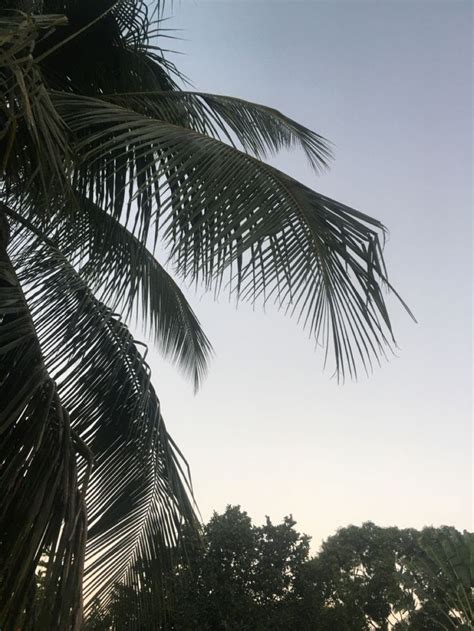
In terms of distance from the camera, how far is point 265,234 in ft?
6.95

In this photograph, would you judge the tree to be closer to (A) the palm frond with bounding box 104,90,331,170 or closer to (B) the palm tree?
(B) the palm tree

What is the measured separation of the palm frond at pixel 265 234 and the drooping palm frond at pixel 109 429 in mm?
659

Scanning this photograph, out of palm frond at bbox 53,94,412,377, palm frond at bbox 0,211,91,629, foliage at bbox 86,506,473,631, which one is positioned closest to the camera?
palm frond at bbox 0,211,91,629

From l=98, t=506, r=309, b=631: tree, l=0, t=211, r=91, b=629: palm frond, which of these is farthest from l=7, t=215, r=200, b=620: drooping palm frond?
l=98, t=506, r=309, b=631: tree

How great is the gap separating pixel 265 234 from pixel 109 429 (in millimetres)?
1434

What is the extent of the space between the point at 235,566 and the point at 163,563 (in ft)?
42.3

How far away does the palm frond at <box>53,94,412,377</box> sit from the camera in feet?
6.65

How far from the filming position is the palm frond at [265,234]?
203 cm

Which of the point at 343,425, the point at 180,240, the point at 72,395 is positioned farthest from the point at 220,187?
the point at 343,425

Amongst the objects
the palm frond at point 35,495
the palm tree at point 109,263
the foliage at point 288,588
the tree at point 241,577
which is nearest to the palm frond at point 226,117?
the palm tree at point 109,263

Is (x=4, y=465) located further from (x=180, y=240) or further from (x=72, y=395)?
(x=180, y=240)

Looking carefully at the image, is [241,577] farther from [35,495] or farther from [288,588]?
[35,495]

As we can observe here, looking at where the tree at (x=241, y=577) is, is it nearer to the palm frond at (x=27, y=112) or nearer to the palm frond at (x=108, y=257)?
the palm frond at (x=108, y=257)

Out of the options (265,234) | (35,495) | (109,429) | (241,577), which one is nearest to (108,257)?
(109,429)
